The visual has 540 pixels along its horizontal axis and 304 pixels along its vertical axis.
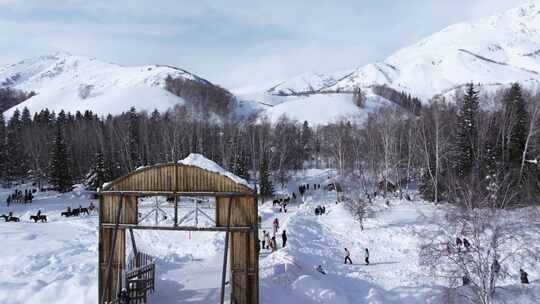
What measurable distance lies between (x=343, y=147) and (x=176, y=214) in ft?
130

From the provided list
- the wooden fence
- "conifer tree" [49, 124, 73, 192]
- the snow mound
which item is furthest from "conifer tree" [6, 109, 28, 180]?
the snow mound

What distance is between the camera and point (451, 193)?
3222 centimetres

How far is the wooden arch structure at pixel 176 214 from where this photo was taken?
1498 cm

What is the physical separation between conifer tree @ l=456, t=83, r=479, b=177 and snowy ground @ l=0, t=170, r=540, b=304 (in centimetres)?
632

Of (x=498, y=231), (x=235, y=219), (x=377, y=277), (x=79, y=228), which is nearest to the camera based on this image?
(x=235, y=219)

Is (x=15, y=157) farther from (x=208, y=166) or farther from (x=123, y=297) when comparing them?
(x=208, y=166)

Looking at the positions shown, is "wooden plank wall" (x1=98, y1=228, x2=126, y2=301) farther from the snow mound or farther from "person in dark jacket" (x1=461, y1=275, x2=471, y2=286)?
the snow mound

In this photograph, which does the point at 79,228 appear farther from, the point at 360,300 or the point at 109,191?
the point at 360,300

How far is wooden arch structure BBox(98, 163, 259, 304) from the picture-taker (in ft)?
49.2

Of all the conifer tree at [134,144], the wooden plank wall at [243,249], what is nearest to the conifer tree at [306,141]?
the conifer tree at [134,144]

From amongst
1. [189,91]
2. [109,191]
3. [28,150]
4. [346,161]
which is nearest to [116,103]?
[189,91]

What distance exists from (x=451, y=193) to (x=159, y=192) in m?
23.2

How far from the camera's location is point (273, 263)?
69.2 feet

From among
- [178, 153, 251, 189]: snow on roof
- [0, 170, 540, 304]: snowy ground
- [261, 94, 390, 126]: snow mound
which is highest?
[261, 94, 390, 126]: snow mound
